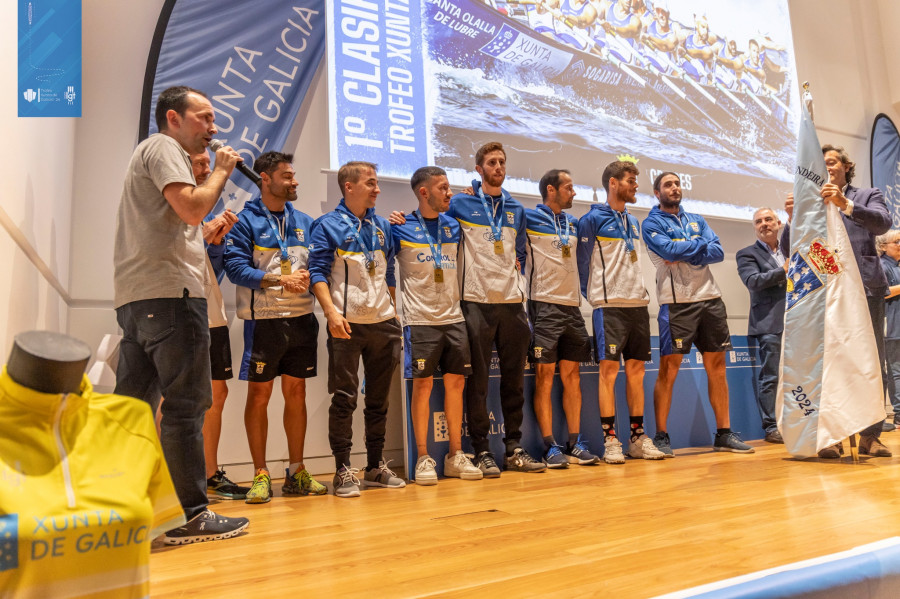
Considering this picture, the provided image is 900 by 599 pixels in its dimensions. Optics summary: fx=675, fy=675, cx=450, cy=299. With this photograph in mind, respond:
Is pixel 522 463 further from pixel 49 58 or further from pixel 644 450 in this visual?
pixel 49 58

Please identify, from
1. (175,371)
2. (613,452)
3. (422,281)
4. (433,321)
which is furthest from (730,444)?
(175,371)

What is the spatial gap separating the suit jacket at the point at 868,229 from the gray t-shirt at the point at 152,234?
3.23m

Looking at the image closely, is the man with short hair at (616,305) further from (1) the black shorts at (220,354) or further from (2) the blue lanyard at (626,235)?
(1) the black shorts at (220,354)

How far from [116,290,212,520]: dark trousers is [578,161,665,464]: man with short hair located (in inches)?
95.2

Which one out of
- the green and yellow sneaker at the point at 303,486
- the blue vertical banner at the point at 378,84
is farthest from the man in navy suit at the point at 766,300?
the green and yellow sneaker at the point at 303,486

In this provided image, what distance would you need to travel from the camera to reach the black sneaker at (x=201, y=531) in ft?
6.97

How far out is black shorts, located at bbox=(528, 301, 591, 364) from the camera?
147 inches

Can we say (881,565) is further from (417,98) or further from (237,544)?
(417,98)

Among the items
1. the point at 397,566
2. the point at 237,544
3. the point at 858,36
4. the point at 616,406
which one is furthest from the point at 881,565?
the point at 858,36

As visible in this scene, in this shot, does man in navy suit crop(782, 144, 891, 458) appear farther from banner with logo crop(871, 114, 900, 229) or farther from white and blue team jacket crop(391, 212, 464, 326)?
banner with logo crop(871, 114, 900, 229)

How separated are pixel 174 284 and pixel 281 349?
3.75 feet

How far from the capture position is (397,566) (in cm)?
173

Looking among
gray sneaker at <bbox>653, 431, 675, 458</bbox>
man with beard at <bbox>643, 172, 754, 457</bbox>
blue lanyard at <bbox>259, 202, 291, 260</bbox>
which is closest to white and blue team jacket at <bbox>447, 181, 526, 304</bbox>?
blue lanyard at <bbox>259, 202, 291, 260</bbox>

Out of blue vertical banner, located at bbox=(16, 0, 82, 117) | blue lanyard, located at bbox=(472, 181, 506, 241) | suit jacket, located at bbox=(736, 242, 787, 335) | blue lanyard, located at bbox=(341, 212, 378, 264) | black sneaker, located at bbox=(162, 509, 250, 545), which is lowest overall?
black sneaker, located at bbox=(162, 509, 250, 545)
